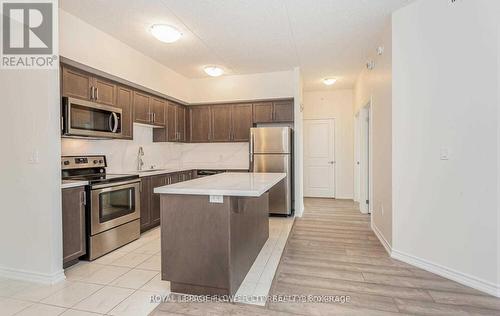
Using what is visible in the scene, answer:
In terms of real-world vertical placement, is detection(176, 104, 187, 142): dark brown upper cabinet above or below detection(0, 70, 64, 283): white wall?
above

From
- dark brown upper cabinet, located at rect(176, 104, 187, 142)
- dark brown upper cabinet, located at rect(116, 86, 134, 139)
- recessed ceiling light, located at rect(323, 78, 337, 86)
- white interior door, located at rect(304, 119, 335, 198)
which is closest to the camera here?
dark brown upper cabinet, located at rect(116, 86, 134, 139)

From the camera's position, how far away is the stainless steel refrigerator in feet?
15.3

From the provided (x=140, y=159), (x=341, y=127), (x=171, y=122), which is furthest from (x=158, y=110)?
(x=341, y=127)

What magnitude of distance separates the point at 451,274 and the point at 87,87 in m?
4.17

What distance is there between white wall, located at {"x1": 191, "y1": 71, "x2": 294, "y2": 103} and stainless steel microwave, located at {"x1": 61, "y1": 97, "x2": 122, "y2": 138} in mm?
2133

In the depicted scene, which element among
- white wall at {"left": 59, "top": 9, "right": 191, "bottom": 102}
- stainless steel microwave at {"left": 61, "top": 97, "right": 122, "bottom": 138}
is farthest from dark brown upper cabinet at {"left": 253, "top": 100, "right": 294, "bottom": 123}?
stainless steel microwave at {"left": 61, "top": 97, "right": 122, "bottom": 138}

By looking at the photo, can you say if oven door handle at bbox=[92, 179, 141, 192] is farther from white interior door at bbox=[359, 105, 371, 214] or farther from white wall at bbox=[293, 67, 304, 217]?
white interior door at bbox=[359, 105, 371, 214]

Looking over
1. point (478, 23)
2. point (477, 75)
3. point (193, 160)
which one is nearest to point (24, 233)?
point (193, 160)

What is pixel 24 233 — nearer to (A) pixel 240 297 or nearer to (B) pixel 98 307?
(B) pixel 98 307

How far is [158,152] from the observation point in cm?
489

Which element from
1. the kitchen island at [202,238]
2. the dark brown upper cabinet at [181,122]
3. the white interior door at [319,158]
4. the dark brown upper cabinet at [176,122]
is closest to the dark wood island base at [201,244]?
the kitchen island at [202,238]

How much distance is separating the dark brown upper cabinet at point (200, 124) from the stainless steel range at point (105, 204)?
192 centimetres

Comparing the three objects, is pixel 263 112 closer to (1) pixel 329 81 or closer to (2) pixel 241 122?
(2) pixel 241 122

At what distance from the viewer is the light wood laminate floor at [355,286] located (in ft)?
6.52
